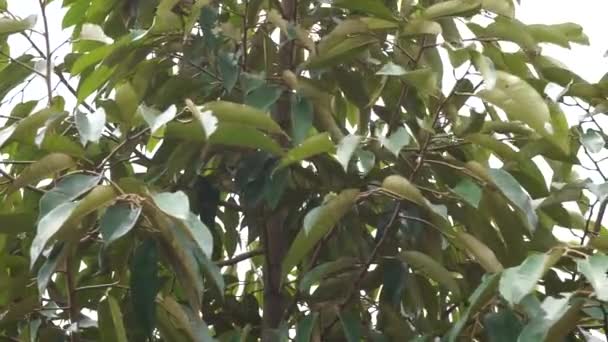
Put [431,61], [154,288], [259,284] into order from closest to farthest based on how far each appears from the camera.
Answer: [154,288], [431,61], [259,284]

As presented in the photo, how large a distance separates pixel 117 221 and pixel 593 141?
0.51 m

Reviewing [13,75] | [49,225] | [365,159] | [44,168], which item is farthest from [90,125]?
[13,75]

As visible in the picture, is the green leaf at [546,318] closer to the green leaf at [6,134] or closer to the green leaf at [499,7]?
the green leaf at [499,7]

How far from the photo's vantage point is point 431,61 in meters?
1.28

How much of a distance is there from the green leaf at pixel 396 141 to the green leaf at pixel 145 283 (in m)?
0.23

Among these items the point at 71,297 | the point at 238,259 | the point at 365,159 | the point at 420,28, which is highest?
Answer: the point at 420,28

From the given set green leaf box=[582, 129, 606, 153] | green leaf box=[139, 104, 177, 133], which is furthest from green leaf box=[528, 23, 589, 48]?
green leaf box=[139, 104, 177, 133]

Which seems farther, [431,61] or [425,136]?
[431,61]

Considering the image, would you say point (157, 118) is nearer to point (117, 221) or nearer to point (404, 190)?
point (117, 221)

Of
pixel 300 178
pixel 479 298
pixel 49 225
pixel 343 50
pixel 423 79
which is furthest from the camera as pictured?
pixel 300 178

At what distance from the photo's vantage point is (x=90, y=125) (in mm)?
933

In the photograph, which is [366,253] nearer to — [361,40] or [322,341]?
[322,341]

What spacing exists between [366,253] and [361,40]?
241mm

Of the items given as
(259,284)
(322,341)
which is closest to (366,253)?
(322,341)
